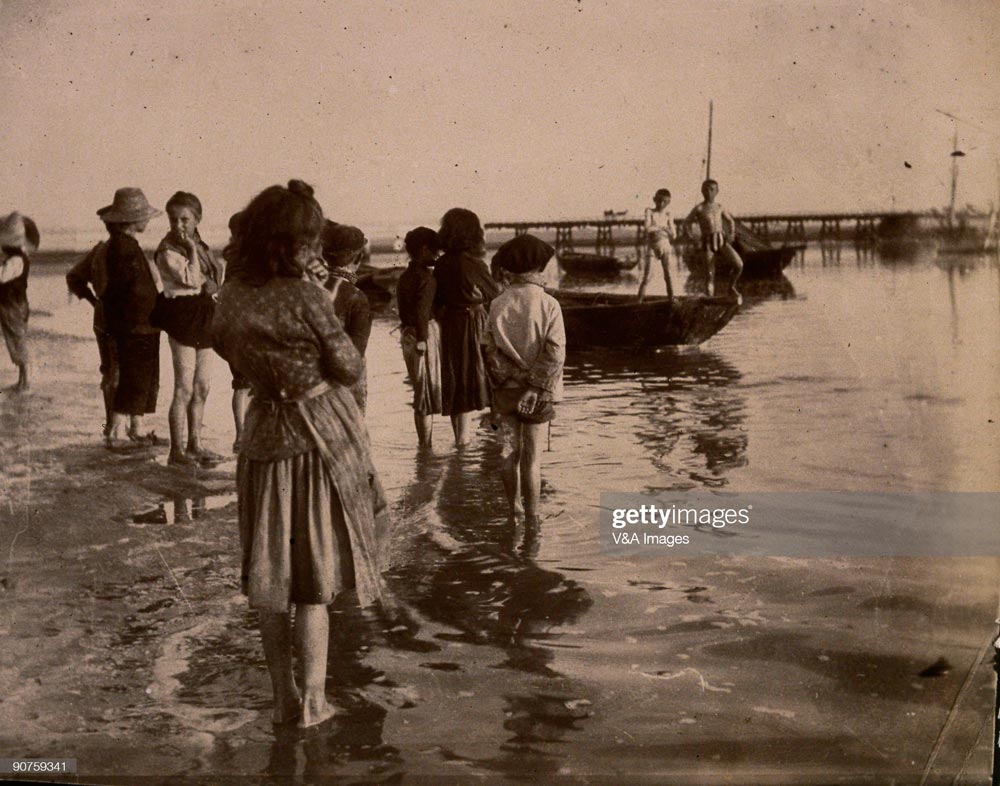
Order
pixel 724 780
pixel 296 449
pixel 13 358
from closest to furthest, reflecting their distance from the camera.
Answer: pixel 296 449 < pixel 724 780 < pixel 13 358

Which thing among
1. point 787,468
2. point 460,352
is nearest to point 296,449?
point 787,468

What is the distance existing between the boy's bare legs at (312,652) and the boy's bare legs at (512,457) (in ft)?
5.07

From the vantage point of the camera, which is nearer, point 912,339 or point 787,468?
point 912,339

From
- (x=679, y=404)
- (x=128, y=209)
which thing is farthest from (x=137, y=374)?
(x=679, y=404)

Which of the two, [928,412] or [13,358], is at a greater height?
[13,358]

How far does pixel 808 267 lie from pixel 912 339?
69.2 inches

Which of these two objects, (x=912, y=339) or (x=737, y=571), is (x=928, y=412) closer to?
(x=912, y=339)

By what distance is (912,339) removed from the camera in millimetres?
4270

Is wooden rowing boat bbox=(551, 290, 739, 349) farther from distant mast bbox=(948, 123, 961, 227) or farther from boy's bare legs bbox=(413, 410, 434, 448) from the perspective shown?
distant mast bbox=(948, 123, 961, 227)

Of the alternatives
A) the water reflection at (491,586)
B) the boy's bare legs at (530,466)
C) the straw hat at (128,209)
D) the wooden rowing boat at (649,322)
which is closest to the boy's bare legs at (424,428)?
the water reflection at (491,586)

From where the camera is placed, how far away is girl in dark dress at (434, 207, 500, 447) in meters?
5.66

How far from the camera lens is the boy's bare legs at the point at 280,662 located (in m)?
3.15

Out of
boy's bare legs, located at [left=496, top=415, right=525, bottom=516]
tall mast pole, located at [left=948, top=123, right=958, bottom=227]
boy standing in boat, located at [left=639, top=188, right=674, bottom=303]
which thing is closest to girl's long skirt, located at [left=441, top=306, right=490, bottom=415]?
boy standing in boat, located at [left=639, top=188, right=674, bottom=303]

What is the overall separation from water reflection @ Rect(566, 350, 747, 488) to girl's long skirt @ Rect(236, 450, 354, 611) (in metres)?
2.03
